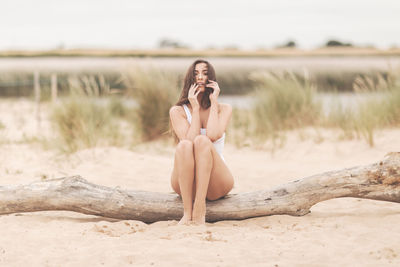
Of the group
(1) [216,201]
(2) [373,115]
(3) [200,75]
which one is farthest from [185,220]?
(2) [373,115]

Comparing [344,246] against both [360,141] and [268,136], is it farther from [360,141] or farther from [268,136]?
[268,136]

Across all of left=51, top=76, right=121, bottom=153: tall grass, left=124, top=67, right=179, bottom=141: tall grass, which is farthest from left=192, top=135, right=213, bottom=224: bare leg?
left=124, top=67, right=179, bottom=141: tall grass

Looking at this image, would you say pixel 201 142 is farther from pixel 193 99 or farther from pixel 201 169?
pixel 193 99

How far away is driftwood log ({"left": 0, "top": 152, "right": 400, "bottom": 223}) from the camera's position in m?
3.37

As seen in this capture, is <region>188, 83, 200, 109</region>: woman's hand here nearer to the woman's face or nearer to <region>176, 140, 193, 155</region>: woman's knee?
the woman's face

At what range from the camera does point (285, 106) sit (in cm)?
690

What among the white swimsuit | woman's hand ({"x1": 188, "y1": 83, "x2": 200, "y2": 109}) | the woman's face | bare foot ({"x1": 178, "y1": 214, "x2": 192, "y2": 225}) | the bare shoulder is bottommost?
bare foot ({"x1": 178, "y1": 214, "x2": 192, "y2": 225})

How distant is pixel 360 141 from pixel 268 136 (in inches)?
46.5

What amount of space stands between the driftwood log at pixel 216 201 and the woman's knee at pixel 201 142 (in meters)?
0.45

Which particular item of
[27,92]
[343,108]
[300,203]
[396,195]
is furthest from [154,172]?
[27,92]

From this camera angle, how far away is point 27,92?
14.1 metres

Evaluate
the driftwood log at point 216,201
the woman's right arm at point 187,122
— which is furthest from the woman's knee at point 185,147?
the driftwood log at point 216,201

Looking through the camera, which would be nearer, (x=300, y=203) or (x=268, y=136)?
(x=300, y=203)

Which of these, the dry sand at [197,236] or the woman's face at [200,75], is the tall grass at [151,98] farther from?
the woman's face at [200,75]
